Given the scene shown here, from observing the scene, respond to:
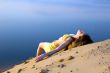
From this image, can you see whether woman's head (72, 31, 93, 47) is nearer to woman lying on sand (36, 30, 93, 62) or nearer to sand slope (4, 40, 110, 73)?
woman lying on sand (36, 30, 93, 62)

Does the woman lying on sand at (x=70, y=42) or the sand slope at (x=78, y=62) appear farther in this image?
the woman lying on sand at (x=70, y=42)

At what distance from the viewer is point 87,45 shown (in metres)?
13.0

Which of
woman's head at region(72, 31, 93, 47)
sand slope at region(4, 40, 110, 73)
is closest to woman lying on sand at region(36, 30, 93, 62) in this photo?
woman's head at region(72, 31, 93, 47)

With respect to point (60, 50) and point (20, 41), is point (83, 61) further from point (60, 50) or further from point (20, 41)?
point (20, 41)

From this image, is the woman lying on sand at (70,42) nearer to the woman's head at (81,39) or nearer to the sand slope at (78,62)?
the woman's head at (81,39)

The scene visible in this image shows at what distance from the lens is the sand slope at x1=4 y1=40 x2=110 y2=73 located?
37.4 feet

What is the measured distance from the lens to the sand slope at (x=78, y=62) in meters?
11.4

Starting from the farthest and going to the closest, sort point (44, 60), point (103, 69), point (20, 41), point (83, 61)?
point (20, 41) → point (44, 60) → point (83, 61) → point (103, 69)

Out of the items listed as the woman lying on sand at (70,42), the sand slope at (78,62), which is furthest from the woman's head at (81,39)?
the sand slope at (78,62)

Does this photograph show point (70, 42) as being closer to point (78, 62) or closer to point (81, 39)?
point (81, 39)

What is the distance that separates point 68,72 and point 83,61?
525 millimetres

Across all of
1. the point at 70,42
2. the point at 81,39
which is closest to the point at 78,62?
the point at 81,39

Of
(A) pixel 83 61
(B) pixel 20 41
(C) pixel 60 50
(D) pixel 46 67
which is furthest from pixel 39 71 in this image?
(B) pixel 20 41

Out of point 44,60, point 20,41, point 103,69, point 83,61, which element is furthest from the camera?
point 20,41
